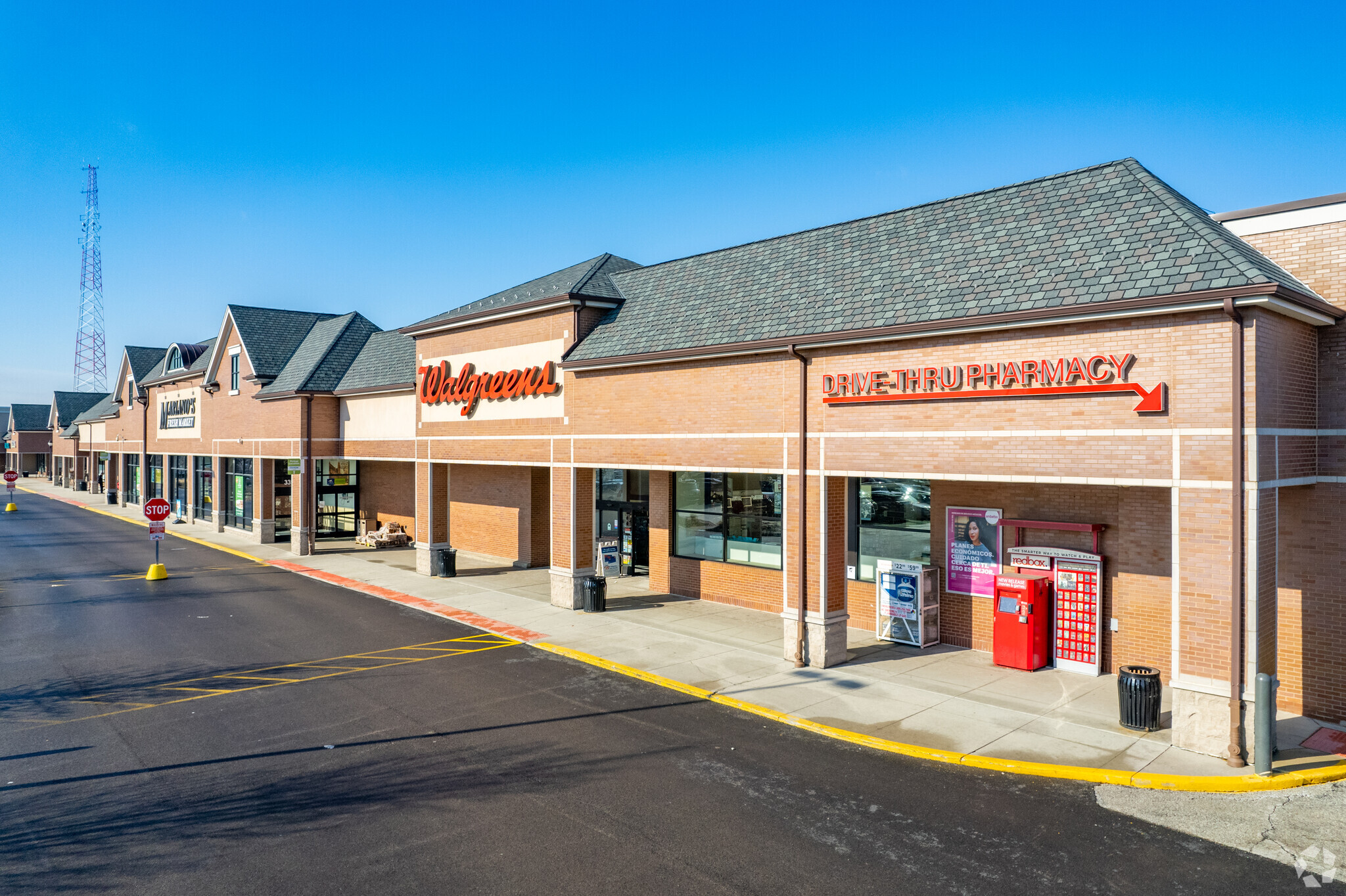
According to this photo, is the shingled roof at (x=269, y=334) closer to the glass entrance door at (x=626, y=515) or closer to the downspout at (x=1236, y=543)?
the glass entrance door at (x=626, y=515)

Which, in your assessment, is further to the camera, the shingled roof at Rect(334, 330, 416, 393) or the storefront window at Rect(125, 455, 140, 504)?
the storefront window at Rect(125, 455, 140, 504)

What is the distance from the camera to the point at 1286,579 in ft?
41.9

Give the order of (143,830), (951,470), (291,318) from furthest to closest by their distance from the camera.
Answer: (291,318), (951,470), (143,830)

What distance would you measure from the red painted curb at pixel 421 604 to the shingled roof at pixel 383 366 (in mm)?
7150

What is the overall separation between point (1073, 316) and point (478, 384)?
56.3ft

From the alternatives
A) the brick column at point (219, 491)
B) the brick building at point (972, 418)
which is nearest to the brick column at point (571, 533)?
the brick building at point (972, 418)

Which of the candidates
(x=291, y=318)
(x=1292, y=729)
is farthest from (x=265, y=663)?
(x=291, y=318)

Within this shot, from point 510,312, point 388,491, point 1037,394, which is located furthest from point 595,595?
point 388,491

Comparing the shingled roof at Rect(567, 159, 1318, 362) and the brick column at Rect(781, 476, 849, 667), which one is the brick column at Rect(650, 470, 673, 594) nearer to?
the shingled roof at Rect(567, 159, 1318, 362)

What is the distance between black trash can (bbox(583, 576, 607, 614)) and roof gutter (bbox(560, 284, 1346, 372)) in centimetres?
708

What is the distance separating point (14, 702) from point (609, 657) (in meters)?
10.3

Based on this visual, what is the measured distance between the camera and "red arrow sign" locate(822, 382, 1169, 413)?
11.6 m

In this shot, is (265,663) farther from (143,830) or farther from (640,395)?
(640,395)

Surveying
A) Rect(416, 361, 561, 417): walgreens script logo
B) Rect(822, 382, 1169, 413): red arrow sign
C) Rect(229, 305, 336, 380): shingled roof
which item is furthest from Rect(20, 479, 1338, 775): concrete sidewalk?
Rect(229, 305, 336, 380): shingled roof
